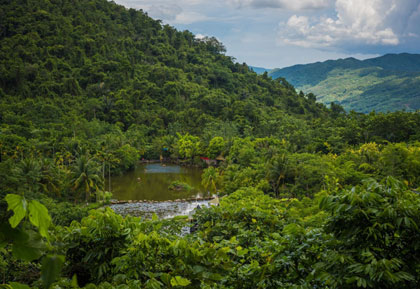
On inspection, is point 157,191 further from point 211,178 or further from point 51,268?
point 51,268

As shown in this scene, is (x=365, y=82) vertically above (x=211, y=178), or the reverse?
(x=365, y=82)

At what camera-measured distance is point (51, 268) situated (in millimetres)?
958

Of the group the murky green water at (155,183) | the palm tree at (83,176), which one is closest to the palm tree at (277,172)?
the murky green water at (155,183)

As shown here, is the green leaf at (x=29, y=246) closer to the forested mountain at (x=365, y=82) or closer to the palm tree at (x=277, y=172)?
the palm tree at (x=277, y=172)

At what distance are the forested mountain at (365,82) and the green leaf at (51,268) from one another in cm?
5864

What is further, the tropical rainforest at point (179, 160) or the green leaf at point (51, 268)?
the tropical rainforest at point (179, 160)

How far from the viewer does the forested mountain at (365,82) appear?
86.7m

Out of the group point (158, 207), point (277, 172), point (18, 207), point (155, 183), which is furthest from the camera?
point (155, 183)

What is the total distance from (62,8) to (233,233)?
2616 inches

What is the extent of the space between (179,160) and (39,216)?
34.4 meters

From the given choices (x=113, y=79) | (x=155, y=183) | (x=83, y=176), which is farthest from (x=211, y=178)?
(x=113, y=79)

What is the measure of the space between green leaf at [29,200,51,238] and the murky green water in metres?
21.6

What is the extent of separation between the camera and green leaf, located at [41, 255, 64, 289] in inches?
37.3

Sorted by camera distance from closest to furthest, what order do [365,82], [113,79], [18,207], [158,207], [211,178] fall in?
1. [18,207]
2. [158,207]
3. [211,178]
4. [113,79]
5. [365,82]
